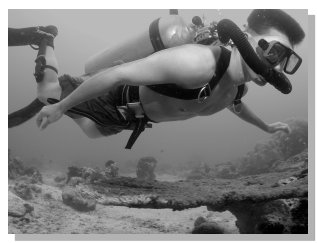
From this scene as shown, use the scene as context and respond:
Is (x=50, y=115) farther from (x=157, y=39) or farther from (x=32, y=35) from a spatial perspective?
(x=32, y=35)

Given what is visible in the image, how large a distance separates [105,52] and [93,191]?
1.81 meters

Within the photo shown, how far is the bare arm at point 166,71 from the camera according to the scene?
2.57 metres

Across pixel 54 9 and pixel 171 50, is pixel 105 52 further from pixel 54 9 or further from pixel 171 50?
pixel 54 9

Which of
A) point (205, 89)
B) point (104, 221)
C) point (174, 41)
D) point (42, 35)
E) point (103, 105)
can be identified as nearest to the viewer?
point (205, 89)

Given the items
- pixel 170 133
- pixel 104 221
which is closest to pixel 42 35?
pixel 104 221

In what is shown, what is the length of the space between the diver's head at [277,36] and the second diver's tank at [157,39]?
64 centimetres

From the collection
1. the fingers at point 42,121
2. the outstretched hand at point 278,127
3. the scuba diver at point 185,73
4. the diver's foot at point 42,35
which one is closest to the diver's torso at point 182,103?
the scuba diver at point 185,73

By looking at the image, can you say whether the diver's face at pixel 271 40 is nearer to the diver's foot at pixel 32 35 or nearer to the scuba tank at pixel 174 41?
the scuba tank at pixel 174 41

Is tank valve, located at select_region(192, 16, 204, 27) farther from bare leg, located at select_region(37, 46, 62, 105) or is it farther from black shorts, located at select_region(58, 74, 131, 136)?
bare leg, located at select_region(37, 46, 62, 105)

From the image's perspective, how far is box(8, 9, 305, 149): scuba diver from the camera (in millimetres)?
2592

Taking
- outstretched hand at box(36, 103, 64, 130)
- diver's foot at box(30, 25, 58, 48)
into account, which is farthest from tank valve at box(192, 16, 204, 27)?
diver's foot at box(30, 25, 58, 48)

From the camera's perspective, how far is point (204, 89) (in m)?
2.75

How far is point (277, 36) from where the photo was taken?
2.88 meters

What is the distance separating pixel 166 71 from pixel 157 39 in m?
0.86
